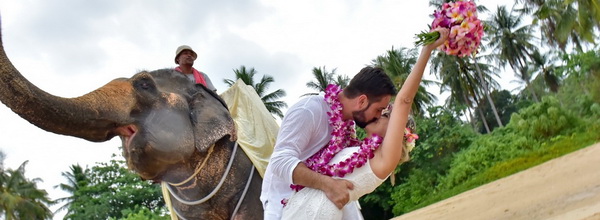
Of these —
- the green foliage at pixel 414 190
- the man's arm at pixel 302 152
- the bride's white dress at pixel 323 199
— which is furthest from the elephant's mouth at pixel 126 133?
the green foliage at pixel 414 190

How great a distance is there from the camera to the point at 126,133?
9.52ft

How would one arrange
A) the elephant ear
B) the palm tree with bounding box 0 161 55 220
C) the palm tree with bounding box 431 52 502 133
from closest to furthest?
the elephant ear → the palm tree with bounding box 0 161 55 220 → the palm tree with bounding box 431 52 502 133

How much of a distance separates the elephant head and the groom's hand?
1.01m

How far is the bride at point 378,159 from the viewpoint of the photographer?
214 centimetres

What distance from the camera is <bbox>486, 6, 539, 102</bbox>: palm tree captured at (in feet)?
115

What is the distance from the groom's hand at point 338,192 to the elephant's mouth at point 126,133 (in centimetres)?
108

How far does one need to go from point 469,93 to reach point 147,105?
32.6 metres

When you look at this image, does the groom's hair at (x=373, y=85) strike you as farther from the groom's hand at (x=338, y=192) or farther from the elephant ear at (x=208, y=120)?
the elephant ear at (x=208, y=120)

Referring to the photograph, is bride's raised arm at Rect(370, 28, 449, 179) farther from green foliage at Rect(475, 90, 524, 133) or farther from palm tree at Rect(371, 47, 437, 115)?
green foliage at Rect(475, 90, 524, 133)

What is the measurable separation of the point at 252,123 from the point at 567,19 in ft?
75.1

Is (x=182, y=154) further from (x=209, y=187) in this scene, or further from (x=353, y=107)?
(x=353, y=107)

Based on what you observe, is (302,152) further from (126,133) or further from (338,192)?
(126,133)

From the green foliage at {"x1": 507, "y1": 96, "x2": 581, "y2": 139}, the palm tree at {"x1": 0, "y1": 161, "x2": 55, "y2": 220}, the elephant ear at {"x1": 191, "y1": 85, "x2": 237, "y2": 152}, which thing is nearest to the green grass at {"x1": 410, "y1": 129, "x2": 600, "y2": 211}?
the green foliage at {"x1": 507, "y1": 96, "x2": 581, "y2": 139}

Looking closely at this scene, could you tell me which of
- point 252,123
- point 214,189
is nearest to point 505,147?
point 252,123
